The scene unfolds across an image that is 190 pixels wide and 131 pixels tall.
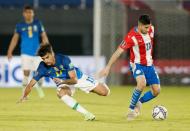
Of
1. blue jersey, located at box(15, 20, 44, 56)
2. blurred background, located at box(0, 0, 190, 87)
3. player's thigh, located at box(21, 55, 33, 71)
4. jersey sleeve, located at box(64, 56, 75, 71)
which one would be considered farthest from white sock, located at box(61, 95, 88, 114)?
blurred background, located at box(0, 0, 190, 87)

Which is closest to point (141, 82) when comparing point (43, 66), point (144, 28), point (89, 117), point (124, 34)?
point (144, 28)

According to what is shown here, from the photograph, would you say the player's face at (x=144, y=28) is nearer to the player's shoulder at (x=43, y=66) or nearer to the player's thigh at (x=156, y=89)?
the player's thigh at (x=156, y=89)

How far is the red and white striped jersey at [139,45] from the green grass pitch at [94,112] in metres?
0.90

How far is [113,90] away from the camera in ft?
64.0

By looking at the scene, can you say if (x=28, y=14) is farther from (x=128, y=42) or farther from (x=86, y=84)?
(x=128, y=42)

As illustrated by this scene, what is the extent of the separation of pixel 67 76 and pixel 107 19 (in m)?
10.3

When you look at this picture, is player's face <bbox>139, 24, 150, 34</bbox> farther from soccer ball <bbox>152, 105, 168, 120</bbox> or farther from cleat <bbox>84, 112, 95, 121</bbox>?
cleat <bbox>84, 112, 95, 121</bbox>

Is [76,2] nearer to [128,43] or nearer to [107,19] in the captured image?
[107,19]

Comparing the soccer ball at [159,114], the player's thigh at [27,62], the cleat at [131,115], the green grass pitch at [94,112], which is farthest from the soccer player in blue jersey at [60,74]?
the player's thigh at [27,62]

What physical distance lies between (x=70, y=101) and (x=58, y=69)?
72 centimetres

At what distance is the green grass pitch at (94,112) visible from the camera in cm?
962

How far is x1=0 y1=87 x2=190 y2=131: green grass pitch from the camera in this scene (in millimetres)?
9625

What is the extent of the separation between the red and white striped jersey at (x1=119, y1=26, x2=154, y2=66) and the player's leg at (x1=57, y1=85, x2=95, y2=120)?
117cm

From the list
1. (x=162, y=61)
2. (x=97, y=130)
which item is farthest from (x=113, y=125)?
(x=162, y=61)
